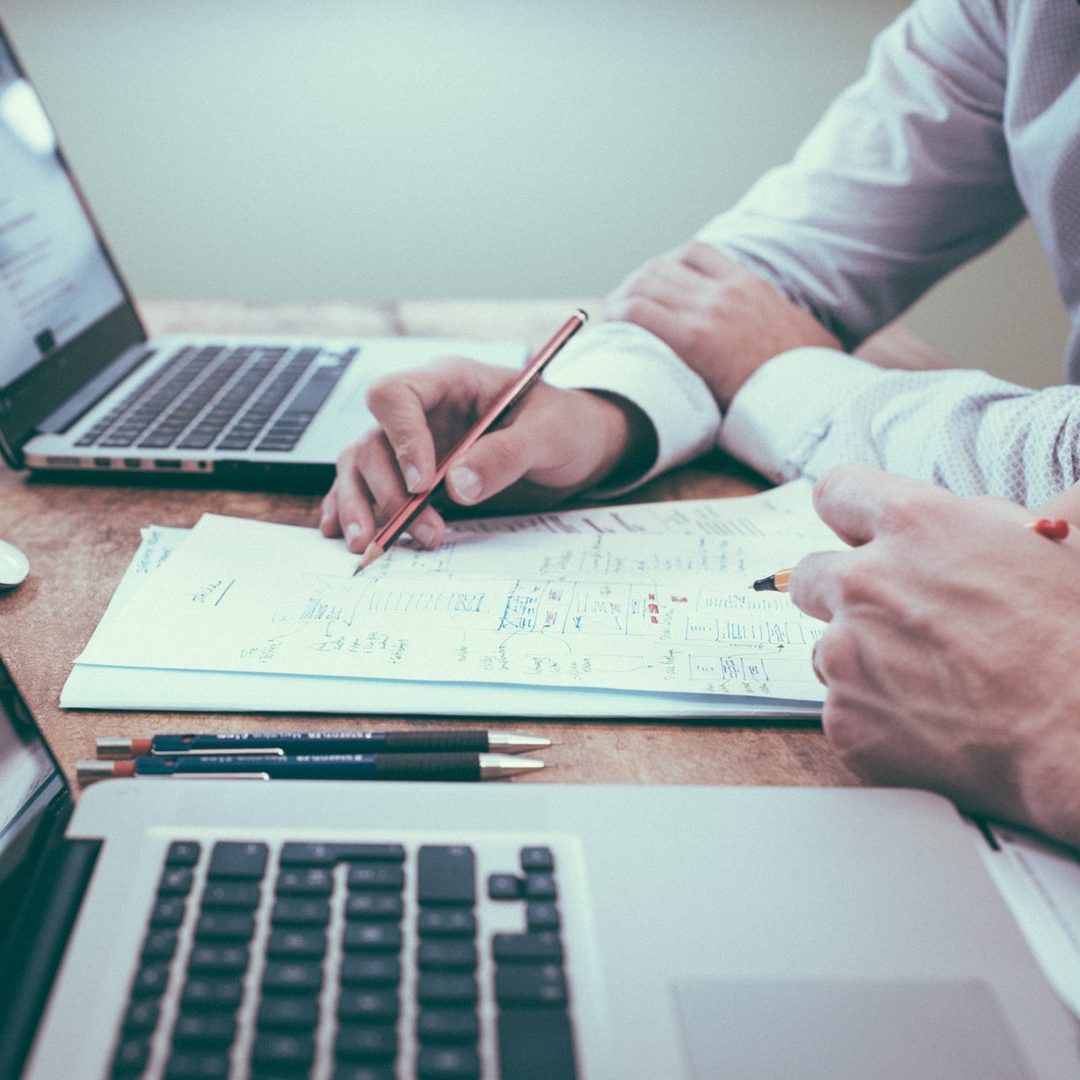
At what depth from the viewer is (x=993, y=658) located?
39 cm

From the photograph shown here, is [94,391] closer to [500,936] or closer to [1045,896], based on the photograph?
[500,936]

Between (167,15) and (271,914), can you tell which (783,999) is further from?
(167,15)

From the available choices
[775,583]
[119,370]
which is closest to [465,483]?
[775,583]

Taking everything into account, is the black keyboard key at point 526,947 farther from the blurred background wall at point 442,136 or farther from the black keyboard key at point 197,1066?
the blurred background wall at point 442,136

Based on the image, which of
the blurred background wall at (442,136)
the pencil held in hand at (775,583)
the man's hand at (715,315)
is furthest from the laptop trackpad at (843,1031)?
the blurred background wall at (442,136)

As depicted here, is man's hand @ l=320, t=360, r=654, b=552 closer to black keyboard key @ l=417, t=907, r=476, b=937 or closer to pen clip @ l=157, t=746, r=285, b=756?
pen clip @ l=157, t=746, r=285, b=756

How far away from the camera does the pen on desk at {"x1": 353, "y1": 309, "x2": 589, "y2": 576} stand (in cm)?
57

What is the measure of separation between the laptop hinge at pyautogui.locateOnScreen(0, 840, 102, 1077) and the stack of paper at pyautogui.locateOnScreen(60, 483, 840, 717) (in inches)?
4.9

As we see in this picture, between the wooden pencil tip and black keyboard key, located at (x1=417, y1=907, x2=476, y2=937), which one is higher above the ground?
black keyboard key, located at (x1=417, y1=907, x2=476, y2=937)

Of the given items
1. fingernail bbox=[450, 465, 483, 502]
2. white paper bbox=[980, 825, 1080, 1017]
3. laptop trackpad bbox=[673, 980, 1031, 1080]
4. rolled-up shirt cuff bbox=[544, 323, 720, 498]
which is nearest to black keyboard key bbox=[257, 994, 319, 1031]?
laptop trackpad bbox=[673, 980, 1031, 1080]

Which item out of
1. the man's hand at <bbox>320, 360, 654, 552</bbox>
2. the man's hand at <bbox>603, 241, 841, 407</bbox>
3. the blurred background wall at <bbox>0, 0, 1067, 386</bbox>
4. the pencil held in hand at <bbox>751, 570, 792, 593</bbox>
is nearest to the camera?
the pencil held in hand at <bbox>751, 570, 792, 593</bbox>

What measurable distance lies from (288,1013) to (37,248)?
0.74m

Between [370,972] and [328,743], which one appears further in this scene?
[328,743]

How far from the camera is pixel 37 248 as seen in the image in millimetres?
790
